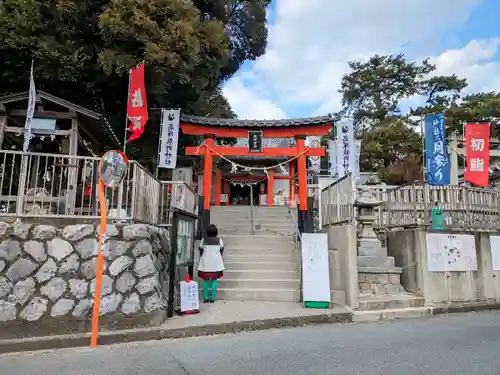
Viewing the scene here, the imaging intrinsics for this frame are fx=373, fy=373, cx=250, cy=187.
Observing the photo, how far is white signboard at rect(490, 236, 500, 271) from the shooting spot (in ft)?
31.1

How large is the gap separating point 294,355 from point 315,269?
307 cm

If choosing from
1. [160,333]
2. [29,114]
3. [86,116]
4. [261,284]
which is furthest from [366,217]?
[29,114]

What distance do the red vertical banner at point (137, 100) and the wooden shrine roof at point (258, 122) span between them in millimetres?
2962

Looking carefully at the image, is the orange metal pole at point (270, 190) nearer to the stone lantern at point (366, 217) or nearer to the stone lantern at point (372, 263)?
the stone lantern at point (366, 217)

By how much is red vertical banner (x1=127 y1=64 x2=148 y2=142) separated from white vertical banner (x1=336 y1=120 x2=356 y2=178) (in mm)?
7899

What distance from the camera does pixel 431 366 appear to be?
4434mm

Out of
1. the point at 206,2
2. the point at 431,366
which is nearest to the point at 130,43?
the point at 206,2

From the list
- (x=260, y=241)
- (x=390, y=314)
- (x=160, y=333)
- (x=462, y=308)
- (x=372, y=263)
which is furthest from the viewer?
(x=260, y=241)

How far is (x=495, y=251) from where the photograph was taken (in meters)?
9.59

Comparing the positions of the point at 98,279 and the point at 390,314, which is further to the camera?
the point at 390,314

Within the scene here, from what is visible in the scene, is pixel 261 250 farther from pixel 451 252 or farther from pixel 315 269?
pixel 451 252

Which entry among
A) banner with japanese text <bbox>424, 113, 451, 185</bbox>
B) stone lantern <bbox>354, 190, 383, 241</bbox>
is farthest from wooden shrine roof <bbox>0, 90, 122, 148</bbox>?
banner with japanese text <bbox>424, 113, 451, 185</bbox>

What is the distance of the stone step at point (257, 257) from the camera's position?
1020 cm

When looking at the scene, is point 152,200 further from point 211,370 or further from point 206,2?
point 206,2
